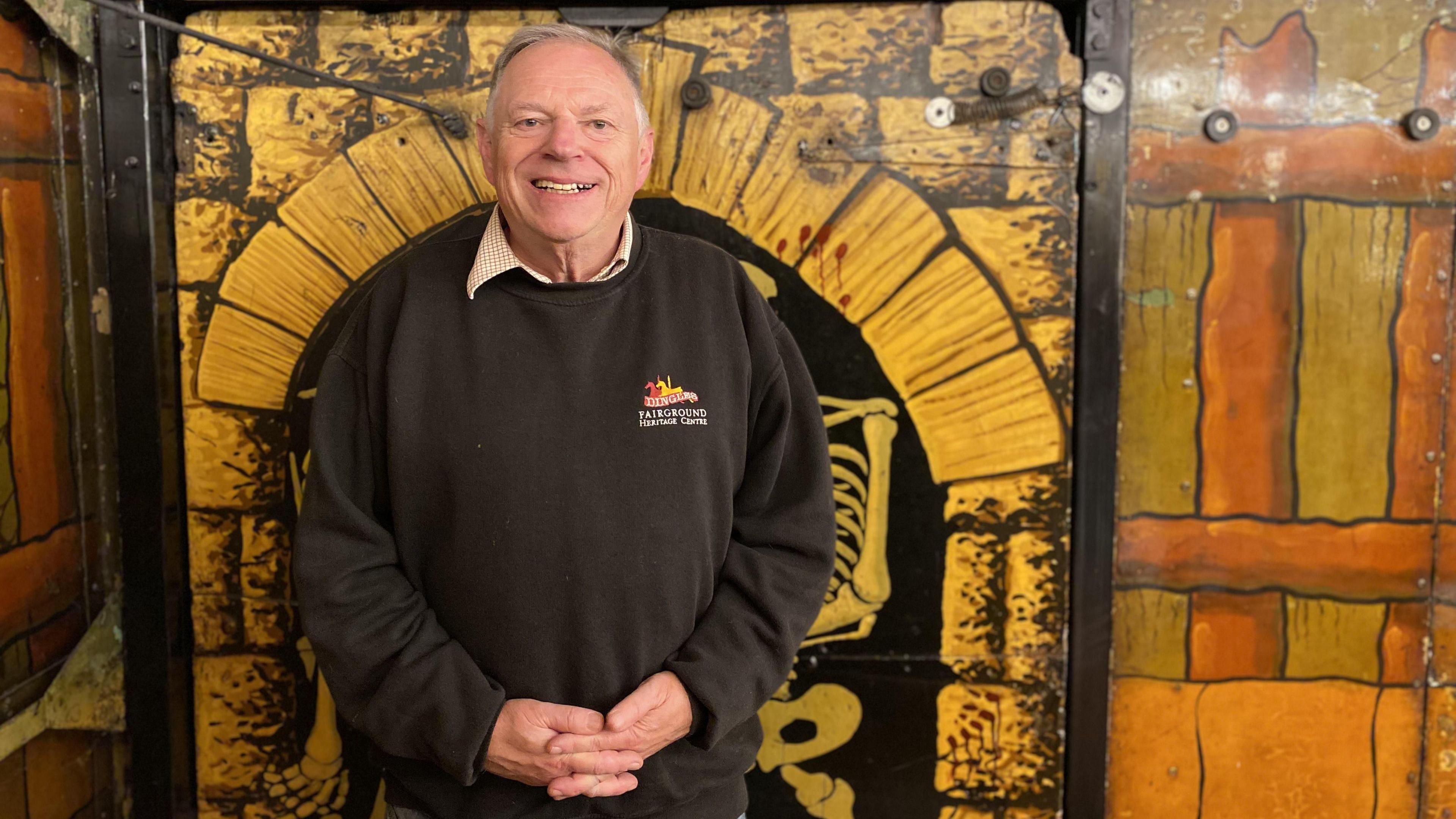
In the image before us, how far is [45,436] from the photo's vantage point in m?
1.71

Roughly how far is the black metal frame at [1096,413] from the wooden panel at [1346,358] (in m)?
0.35

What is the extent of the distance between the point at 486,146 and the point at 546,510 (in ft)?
1.76

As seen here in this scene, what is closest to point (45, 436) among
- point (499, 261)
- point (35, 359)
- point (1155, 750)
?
point (35, 359)

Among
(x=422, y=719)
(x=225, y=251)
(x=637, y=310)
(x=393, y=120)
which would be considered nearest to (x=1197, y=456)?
(x=637, y=310)

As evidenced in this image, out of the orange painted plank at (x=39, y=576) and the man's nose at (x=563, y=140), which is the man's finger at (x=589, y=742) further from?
the orange painted plank at (x=39, y=576)

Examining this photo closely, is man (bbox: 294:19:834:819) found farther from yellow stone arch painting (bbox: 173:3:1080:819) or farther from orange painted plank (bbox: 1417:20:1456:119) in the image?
orange painted plank (bbox: 1417:20:1456:119)

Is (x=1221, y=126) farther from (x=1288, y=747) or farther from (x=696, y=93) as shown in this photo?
(x=1288, y=747)

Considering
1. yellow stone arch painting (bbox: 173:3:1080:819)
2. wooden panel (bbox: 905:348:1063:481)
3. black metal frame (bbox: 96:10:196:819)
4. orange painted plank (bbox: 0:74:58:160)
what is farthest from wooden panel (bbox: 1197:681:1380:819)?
orange painted plank (bbox: 0:74:58:160)

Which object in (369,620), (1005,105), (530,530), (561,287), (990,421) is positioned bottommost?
(369,620)

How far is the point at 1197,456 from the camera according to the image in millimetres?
1797

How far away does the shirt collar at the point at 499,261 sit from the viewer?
133 cm

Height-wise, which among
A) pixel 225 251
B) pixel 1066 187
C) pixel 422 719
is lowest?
pixel 422 719

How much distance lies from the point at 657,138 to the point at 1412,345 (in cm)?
143

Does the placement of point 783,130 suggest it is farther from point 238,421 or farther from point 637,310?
point 238,421
